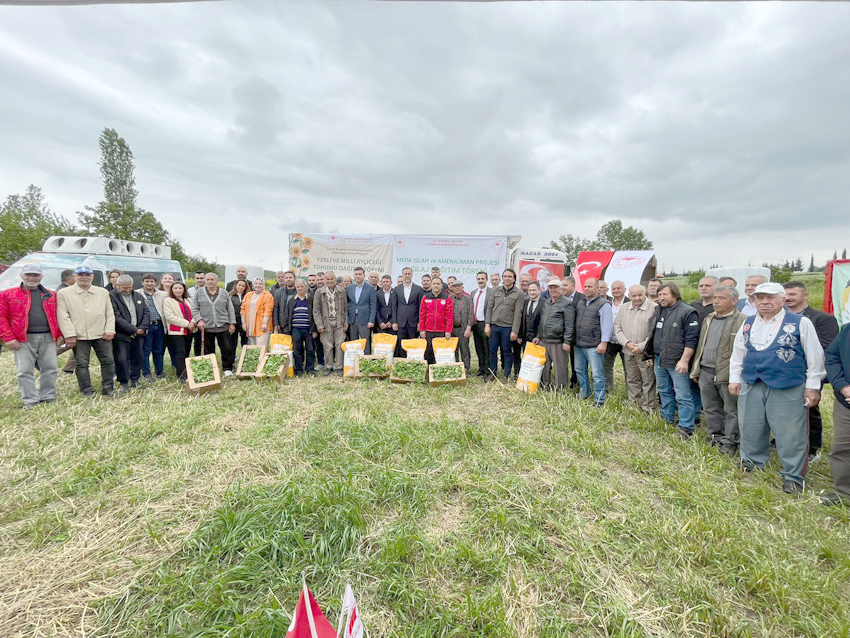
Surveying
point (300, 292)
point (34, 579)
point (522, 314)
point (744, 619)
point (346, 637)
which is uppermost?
point (300, 292)

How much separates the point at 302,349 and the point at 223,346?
56.0 inches

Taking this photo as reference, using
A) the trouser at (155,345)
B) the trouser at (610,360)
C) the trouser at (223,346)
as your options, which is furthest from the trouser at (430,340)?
the trouser at (155,345)

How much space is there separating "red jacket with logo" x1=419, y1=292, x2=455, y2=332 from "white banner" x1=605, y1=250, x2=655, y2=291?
17.7ft

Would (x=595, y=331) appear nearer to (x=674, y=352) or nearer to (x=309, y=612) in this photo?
(x=674, y=352)

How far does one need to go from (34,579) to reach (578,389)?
6196mm

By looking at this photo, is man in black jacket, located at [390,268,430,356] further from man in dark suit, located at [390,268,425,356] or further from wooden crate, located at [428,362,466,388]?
wooden crate, located at [428,362,466,388]

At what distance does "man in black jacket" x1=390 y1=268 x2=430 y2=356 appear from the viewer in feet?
23.1

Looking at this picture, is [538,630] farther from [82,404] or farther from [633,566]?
[82,404]

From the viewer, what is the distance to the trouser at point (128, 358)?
5.59 m

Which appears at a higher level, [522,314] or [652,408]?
[522,314]

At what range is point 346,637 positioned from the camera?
1.23 meters

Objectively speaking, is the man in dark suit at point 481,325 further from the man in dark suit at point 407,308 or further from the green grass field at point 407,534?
the green grass field at point 407,534

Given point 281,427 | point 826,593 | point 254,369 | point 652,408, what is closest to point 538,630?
point 826,593

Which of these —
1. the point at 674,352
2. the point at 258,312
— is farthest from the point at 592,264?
the point at 258,312
